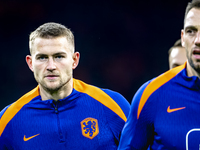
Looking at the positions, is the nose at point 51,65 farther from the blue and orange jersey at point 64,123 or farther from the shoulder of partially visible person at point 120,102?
the shoulder of partially visible person at point 120,102

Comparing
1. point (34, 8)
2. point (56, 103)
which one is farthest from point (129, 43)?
point (56, 103)

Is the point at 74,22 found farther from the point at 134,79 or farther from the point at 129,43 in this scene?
the point at 134,79

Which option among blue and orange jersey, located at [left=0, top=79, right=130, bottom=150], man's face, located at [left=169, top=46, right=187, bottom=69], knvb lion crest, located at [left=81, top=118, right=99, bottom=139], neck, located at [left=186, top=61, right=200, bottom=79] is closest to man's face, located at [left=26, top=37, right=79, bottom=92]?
blue and orange jersey, located at [left=0, top=79, right=130, bottom=150]

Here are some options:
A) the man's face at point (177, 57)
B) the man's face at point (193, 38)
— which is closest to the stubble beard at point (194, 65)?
the man's face at point (193, 38)

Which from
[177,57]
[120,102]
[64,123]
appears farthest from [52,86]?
[177,57]

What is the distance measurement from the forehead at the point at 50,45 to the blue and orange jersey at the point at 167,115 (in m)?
0.72

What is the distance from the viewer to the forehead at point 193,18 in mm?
2076

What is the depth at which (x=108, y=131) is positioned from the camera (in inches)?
99.7

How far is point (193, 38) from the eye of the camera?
2.05 m

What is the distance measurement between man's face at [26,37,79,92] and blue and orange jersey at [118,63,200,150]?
0.61 m

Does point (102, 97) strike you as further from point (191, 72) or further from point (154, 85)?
point (191, 72)

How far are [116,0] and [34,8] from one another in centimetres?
144

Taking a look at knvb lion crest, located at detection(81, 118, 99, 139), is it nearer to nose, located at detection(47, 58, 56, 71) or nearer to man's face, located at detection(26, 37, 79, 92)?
man's face, located at detection(26, 37, 79, 92)

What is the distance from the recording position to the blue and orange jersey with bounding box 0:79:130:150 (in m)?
2.46
